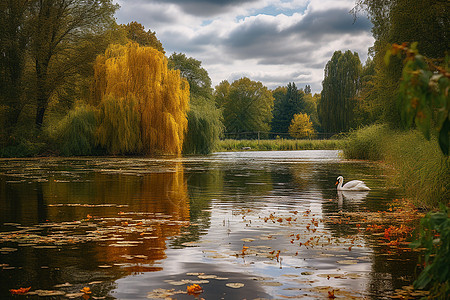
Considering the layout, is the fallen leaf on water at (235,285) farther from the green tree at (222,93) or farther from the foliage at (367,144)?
the green tree at (222,93)

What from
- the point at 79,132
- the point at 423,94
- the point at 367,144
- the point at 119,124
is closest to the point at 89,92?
the point at 79,132

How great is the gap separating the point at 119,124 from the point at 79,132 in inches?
114

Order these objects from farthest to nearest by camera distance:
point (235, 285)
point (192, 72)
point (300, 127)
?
point (300, 127), point (192, 72), point (235, 285)

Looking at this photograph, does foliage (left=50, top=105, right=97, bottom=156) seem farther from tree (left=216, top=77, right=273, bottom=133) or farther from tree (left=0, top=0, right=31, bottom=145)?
tree (left=216, top=77, right=273, bottom=133)

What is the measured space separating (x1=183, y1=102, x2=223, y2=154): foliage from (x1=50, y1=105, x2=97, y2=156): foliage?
27.6 feet

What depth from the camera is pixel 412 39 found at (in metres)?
18.8

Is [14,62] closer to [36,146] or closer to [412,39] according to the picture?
[36,146]

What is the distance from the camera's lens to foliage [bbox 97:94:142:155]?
32.4 metres

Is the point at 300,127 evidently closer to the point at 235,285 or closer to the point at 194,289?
the point at 235,285

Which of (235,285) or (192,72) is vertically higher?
(192,72)

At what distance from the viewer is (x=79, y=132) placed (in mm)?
33094

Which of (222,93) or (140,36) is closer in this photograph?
(140,36)

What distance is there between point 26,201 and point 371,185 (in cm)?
996

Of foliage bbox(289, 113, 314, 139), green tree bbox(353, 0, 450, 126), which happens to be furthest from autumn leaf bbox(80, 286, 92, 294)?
foliage bbox(289, 113, 314, 139)
